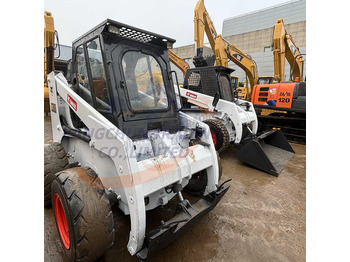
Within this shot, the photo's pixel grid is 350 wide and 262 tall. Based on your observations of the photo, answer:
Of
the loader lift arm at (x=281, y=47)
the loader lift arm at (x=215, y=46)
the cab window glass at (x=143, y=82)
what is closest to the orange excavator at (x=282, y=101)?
the loader lift arm at (x=281, y=47)

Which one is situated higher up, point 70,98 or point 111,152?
point 70,98

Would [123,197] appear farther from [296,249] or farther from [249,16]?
[249,16]

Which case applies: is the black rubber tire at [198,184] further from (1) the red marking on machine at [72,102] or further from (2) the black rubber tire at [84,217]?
(1) the red marking on machine at [72,102]

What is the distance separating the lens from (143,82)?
7.84 ft

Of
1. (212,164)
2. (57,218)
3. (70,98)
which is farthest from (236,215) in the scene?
(70,98)

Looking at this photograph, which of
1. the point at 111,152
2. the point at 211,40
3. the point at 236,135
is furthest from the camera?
the point at 211,40

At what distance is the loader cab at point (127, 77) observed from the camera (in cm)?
206

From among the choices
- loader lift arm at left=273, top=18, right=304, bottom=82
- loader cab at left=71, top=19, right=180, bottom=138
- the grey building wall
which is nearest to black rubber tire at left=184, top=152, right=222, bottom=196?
loader cab at left=71, top=19, right=180, bottom=138

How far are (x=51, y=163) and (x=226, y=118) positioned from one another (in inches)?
154

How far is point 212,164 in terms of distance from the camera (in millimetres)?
2367

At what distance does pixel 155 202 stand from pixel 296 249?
5.31 feet

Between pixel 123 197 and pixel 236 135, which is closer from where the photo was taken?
pixel 123 197

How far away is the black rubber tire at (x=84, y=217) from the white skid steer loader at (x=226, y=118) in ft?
10.8

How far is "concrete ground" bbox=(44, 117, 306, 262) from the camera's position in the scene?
1.97 meters
